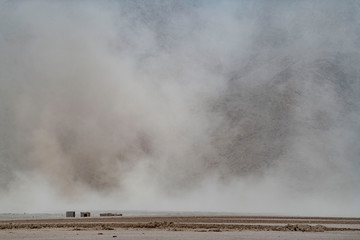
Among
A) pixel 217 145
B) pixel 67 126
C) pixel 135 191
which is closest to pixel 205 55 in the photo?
pixel 217 145

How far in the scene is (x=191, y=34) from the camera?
154375mm

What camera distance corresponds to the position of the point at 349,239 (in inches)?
1219

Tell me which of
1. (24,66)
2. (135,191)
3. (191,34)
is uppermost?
(191,34)

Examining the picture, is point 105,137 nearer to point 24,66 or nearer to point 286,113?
point 24,66

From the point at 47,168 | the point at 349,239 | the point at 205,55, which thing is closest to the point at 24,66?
the point at 47,168

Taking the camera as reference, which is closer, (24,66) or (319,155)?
(319,155)

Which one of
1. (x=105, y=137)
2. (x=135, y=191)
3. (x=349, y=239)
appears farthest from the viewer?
(x=105, y=137)

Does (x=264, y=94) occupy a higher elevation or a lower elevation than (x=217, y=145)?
higher

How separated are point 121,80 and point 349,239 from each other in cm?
10255

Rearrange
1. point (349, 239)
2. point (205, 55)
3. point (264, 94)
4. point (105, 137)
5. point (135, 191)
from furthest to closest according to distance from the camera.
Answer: point (205, 55)
point (264, 94)
point (105, 137)
point (135, 191)
point (349, 239)

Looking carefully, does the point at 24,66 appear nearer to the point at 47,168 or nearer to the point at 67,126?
the point at 67,126

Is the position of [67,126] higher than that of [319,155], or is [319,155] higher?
[67,126]

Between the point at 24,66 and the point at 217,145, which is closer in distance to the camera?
the point at 217,145

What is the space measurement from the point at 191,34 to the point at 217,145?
47.0 meters
